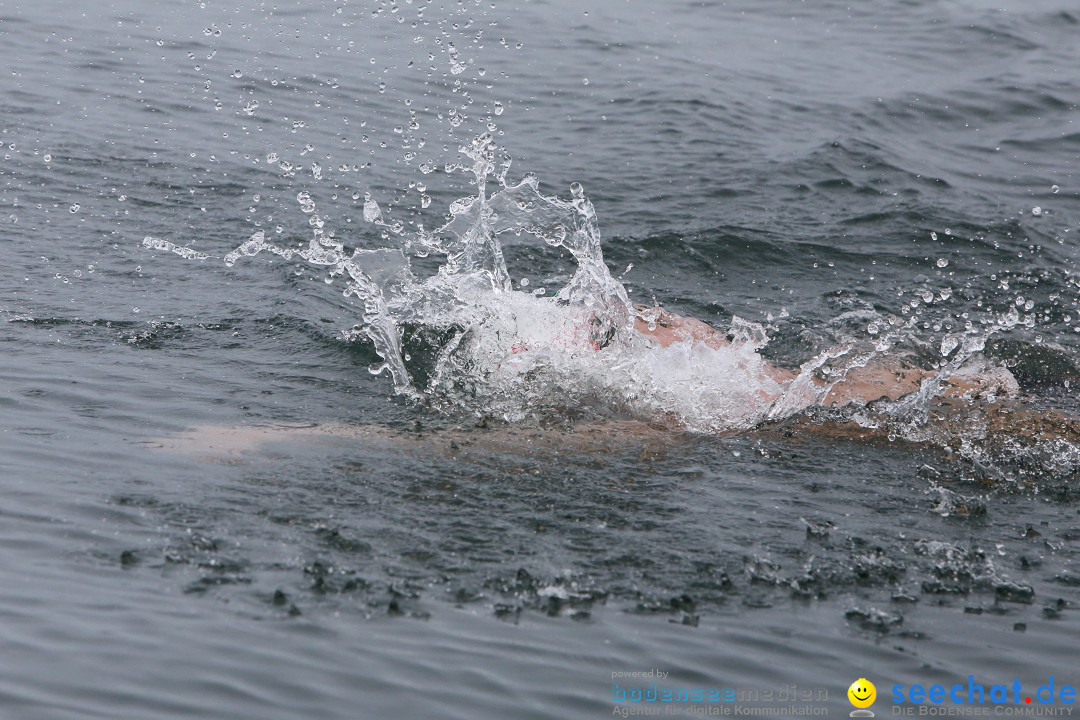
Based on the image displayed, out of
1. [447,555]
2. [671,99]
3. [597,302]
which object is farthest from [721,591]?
[671,99]

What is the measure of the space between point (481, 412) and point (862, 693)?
2796 mm

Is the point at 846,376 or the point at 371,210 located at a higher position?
the point at 371,210

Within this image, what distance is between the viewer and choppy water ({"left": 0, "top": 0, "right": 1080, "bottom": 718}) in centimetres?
392

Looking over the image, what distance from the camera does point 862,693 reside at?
3.73 meters

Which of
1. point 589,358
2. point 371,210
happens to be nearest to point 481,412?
point 589,358

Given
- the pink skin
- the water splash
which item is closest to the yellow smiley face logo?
the water splash

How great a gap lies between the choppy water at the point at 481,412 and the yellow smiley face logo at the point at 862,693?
0.21 feet

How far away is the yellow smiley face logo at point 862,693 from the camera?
3.69 meters

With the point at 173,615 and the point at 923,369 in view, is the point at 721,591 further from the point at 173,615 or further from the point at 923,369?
the point at 923,369

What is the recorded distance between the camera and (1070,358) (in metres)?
7.29

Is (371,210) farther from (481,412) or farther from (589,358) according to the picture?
(481,412)

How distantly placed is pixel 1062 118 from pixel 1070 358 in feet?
21.1

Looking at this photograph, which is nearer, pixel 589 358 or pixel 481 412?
pixel 481 412

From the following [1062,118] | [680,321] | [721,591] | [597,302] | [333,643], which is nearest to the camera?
[333,643]
